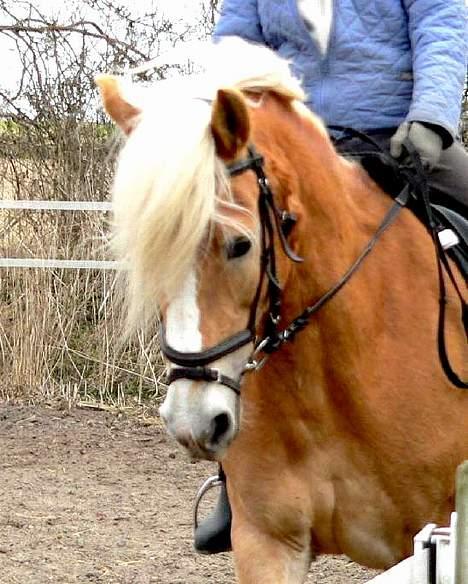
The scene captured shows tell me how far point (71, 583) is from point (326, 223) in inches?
98.4

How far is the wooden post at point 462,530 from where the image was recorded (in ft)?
5.23

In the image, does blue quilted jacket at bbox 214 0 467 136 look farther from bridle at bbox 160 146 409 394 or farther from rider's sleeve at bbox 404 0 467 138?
bridle at bbox 160 146 409 394

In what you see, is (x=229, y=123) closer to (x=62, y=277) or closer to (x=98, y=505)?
(x=98, y=505)

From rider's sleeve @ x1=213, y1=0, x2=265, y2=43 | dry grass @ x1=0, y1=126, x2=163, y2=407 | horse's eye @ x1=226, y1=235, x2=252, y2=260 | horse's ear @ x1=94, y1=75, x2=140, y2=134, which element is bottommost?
dry grass @ x1=0, y1=126, x2=163, y2=407

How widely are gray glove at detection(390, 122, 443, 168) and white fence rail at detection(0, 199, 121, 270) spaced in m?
4.79

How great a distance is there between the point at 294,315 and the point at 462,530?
118cm

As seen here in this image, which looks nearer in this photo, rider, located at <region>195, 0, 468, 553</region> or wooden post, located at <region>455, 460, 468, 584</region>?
wooden post, located at <region>455, 460, 468, 584</region>

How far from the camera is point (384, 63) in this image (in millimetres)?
3270

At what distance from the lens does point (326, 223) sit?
2797 mm

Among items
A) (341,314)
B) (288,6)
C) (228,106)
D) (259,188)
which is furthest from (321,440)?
(288,6)

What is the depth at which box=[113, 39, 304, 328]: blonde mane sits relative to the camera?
2354 millimetres

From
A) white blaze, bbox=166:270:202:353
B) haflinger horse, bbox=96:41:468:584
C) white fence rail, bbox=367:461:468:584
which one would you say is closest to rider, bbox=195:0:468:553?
haflinger horse, bbox=96:41:468:584

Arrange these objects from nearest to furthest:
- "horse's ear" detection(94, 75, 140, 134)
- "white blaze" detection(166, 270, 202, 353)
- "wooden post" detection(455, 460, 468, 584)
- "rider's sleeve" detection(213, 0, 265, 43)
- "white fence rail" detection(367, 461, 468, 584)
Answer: "wooden post" detection(455, 460, 468, 584)
"white fence rail" detection(367, 461, 468, 584)
"white blaze" detection(166, 270, 202, 353)
"horse's ear" detection(94, 75, 140, 134)
"rider's sleeve" detection(213, 0, 265, 43)

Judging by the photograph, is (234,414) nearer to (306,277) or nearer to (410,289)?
(306,277)
